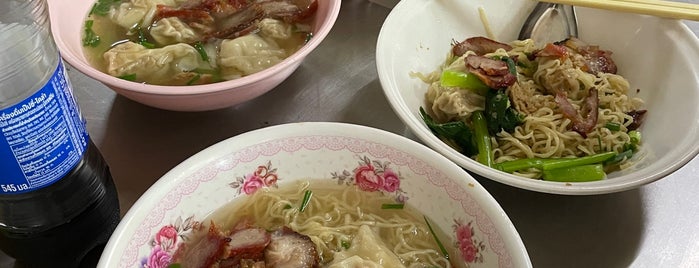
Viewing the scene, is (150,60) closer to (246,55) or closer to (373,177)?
(246,55)

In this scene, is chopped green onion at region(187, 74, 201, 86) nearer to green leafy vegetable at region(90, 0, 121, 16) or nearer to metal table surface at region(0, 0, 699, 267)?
metal table surface at region(0, 0, 699, 267)

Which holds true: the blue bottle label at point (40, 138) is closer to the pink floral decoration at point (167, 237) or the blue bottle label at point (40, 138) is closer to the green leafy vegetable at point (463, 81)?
the pink floral decoration at point (167, 237)

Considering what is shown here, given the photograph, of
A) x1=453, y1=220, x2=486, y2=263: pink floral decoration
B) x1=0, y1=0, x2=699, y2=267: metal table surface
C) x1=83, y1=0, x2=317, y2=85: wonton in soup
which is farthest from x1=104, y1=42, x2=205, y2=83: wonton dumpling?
x1=453, y1=220, x2=486, y2=263: pink floral decoration

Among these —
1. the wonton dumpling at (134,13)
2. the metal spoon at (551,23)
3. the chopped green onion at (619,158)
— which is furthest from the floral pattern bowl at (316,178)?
the metal spoon at (551,23)

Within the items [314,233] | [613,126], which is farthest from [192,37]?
[613,126]

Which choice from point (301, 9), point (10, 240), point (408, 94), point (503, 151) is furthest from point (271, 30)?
point (10, 240)

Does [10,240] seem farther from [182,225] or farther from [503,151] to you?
[503,151]

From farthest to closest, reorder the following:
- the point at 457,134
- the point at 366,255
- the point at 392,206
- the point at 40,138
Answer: the point at 457,134, the point at 392,206, the point at 366,255, the point at 40,138
